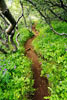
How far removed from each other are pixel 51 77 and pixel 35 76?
61.4 inches

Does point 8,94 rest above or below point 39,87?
above

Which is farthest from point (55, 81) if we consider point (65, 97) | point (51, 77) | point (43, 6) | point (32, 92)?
point (43, 6)

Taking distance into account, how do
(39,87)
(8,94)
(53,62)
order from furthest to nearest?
1. (53,62)
2. (39,87)
3. (8,94)

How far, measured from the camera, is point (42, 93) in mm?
3773

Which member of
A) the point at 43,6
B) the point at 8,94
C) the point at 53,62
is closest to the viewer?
the point at 8,94

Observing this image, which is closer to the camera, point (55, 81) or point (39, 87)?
point (55, 81)

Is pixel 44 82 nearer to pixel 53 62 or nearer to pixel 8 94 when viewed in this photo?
pixel 53 62

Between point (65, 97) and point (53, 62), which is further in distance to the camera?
point (53, 62)

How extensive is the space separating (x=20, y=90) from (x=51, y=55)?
10.1ft

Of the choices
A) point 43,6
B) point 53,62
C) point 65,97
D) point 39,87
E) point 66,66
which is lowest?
point 39,87

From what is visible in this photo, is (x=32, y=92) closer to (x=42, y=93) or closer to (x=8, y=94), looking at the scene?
(x=42, y=93)

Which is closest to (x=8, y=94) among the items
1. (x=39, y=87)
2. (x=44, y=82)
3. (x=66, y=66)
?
(x=39, y=87)

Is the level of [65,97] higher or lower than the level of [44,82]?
higher

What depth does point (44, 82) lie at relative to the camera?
429 centimetres
